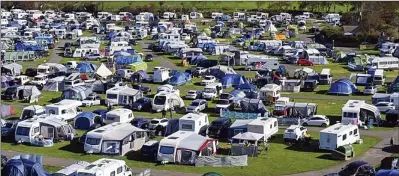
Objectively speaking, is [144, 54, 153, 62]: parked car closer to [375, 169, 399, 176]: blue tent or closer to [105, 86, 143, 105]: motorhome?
[105, 86, 143, 105]: motorhome

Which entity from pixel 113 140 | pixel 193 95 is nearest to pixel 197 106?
pixel 193 95

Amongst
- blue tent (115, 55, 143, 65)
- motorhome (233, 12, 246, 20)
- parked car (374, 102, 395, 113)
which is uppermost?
motorhome (233, 12, 246, 20)

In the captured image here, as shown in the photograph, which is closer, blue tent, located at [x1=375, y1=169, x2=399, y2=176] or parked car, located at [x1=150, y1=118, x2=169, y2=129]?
blue tent, located at [x1=375, y1=169, x2=399, y2=176]

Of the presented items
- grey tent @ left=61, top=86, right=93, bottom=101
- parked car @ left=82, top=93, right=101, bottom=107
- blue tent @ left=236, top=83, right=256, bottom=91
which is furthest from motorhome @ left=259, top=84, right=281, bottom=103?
grey tent @ left=61, top=86, right=93, bottom=101

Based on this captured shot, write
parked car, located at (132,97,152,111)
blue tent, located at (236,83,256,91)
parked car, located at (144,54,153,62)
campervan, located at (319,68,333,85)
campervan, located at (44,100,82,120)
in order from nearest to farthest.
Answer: campervan, located at (44,100,82,120)
parked car, located at (132,97,152,111)
blue tent, located at (236,83,256,91)
campervan, located at (319,68,333,85)
parked car, located at (144,54,153,62)

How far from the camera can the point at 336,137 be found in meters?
21.5

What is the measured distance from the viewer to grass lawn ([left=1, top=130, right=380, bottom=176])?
19.7m

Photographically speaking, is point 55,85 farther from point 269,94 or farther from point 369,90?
point 369,90

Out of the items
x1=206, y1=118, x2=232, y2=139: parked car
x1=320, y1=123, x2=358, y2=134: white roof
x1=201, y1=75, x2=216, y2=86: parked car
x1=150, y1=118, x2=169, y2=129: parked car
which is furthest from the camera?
x1=201, y1=75, x2=216, y2=86: parked car

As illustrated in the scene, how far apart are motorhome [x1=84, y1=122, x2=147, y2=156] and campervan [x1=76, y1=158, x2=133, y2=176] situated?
2.75 m

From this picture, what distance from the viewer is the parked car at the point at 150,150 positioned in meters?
20.8

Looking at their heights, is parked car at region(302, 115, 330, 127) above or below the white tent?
below

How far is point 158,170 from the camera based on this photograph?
773 inches

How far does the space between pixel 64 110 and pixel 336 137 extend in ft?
38.0
